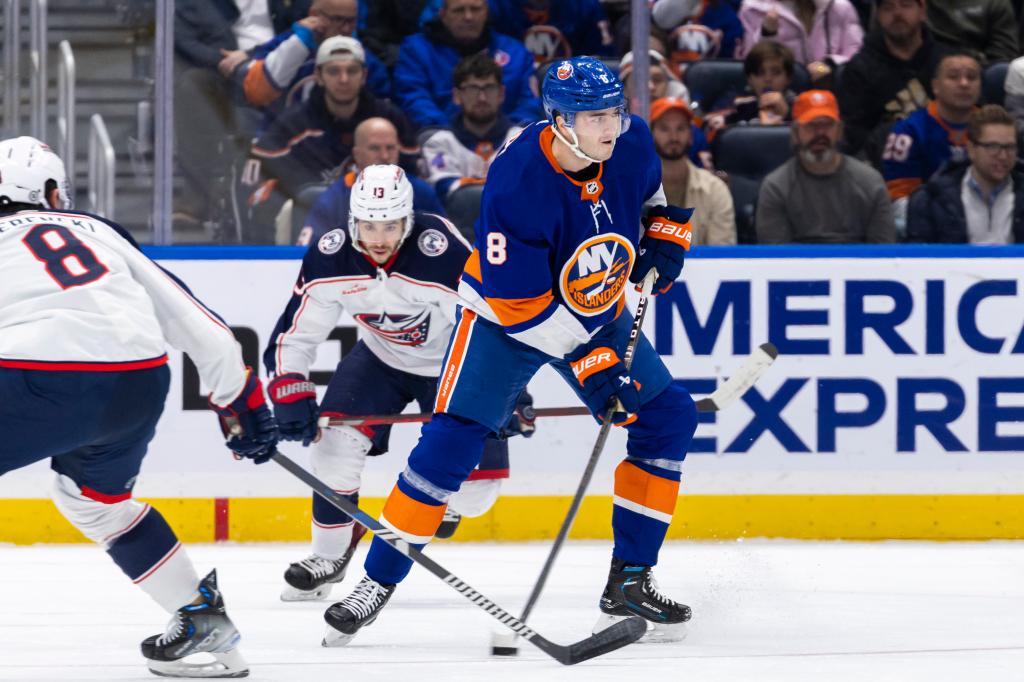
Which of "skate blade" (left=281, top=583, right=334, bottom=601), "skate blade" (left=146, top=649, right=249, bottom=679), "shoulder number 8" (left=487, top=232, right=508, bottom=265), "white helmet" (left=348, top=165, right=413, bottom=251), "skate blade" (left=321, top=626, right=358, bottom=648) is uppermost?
"shoulder number 8" (left=487, top=232, right=508, bottom=265)

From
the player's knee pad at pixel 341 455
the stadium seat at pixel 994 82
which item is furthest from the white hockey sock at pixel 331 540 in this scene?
the stadium seat at pixel 994 82

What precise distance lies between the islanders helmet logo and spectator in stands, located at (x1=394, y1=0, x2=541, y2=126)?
1934 millimetres

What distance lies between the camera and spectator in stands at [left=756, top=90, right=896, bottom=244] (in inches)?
203

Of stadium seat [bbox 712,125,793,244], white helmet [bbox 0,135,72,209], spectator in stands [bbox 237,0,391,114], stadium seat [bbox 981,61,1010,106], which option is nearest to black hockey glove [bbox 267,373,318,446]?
white helmet [bbox 0,135,72,209]

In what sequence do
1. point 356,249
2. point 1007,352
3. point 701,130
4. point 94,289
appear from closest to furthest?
point 94,289
point 356,249
point 1007,352
point 701,130

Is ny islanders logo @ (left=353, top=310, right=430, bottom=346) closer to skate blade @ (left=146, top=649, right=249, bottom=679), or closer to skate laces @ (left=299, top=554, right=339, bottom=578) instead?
skate laces @ (left=299, top=554, right=339, bottom=578)

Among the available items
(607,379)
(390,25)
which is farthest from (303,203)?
(607,379)

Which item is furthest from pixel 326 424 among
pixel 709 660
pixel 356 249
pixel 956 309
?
pixel 956 309

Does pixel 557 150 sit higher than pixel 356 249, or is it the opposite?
pixel 557 150

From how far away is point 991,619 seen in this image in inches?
151

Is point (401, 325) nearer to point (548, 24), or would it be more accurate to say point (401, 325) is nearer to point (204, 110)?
point (204, 110)

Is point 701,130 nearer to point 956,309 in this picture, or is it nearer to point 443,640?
point 956,309

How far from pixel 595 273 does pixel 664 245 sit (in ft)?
0.97

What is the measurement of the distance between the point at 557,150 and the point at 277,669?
48.9 inches
